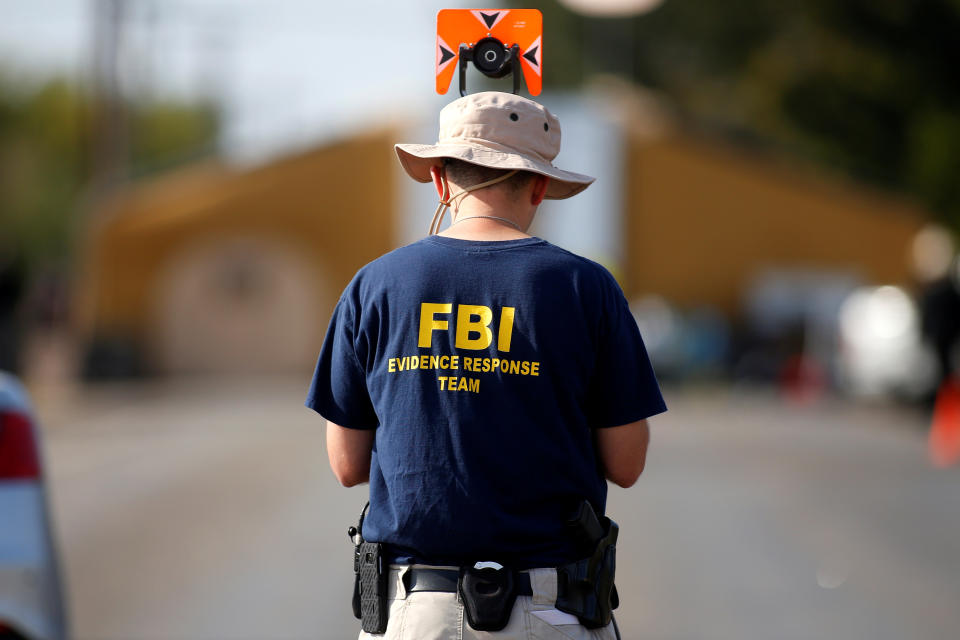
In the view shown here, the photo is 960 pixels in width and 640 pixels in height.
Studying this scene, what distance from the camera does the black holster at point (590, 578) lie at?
2762 millimetres

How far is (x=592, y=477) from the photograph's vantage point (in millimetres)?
2820

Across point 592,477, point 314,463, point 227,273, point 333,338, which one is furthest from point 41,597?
point 227,273

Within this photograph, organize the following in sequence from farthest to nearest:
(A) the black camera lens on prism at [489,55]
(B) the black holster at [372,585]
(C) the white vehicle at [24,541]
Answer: (C) the white vehicle at [24,541], (A) the black camera lens on prism at [489,55], (B) the black holster at [372,585]

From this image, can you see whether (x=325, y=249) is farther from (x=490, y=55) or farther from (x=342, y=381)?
(x=342, y=381)

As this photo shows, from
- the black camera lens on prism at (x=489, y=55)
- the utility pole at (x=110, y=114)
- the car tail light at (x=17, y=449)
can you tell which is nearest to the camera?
the black camera lens on prism at (x=489, y=55)

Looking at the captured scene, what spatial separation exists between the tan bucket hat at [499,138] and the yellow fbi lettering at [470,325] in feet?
1.04

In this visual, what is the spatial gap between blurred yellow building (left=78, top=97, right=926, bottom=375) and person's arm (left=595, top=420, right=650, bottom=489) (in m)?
27.3

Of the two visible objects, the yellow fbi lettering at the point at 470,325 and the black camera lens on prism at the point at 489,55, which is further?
the black camera lens on prism at the point at 489,55

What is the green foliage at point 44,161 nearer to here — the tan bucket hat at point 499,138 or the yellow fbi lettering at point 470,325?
the tan bucket hat at point 499,138

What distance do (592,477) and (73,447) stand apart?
12811mm

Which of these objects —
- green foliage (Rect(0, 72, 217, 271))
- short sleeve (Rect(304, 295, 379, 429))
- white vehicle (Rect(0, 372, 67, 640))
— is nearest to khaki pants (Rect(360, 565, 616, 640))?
short sleeve (Rect(304, 295, 379, 429))

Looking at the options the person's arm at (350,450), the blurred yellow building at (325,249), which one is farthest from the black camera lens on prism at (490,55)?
the blurred yellow building at (325,249)

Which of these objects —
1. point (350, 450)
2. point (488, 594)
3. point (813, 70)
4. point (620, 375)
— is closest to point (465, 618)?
point (488, 594)

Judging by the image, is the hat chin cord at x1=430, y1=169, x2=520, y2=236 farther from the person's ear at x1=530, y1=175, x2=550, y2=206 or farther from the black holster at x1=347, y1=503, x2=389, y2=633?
the black holster at x1=347, y1=503, x2=389, y2=633
